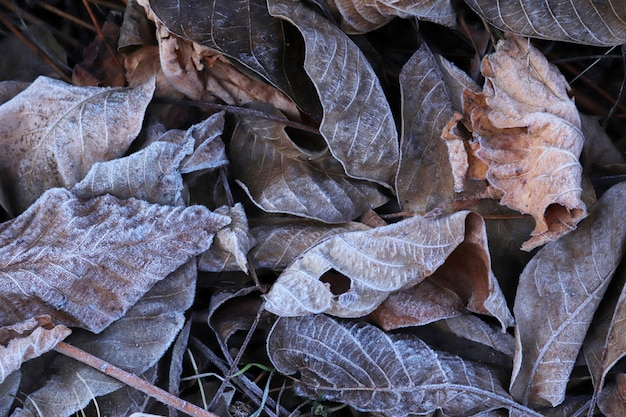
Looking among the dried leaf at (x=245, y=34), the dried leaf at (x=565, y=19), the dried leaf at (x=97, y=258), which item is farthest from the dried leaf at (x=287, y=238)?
the dried leaf at (x=565, y=19)

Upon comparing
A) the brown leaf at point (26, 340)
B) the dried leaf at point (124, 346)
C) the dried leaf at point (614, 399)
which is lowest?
the dried leaf at point (614, 399)

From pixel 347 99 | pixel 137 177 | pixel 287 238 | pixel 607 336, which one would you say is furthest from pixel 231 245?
pixel 607 336

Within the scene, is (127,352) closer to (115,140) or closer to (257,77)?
(115,140)

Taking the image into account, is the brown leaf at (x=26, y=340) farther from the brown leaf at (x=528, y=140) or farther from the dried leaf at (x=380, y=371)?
the brown leaf at (x=528, y=140)

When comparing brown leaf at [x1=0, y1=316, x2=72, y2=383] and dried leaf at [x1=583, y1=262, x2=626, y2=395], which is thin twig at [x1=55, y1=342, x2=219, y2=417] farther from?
dried leaf at [x1=583, y1=262, x2=626, y2=395]

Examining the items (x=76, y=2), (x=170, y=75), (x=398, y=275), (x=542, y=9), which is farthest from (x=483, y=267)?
(x=76, y=2)

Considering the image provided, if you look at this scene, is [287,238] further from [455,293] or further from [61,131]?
[61,131]
